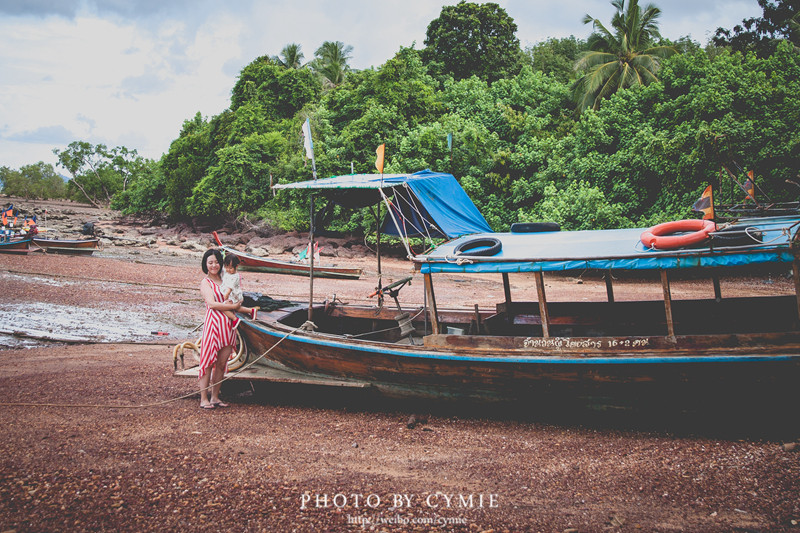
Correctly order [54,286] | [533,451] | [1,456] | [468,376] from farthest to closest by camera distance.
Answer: [54,286]
[468,376]
[533,451]
[1,456]

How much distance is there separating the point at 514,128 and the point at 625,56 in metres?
6.22

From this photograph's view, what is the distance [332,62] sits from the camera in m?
38.9

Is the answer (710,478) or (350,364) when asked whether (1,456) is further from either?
(710,478)

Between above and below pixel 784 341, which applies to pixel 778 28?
above

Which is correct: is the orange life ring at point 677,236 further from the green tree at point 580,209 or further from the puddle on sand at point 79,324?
the green tree at point 580,209

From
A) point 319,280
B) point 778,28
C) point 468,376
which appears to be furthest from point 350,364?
point 778,28

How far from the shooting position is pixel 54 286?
14.7 m

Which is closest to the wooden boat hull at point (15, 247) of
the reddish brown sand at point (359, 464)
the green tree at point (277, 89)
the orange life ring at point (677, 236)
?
the green tree at point (277, 89)

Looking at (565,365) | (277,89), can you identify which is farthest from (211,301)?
(277,89)

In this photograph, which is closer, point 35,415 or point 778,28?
point 35,415

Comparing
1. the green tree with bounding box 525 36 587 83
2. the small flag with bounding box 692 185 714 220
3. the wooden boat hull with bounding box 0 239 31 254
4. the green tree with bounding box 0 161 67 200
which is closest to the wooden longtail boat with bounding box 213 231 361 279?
the wooden boat hull with bounding box 0 239 31 254

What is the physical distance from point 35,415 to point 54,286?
36.9 ft

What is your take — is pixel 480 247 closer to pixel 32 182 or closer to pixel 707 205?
pixel 707 205

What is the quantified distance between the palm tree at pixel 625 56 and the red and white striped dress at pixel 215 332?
2151 centimetres
